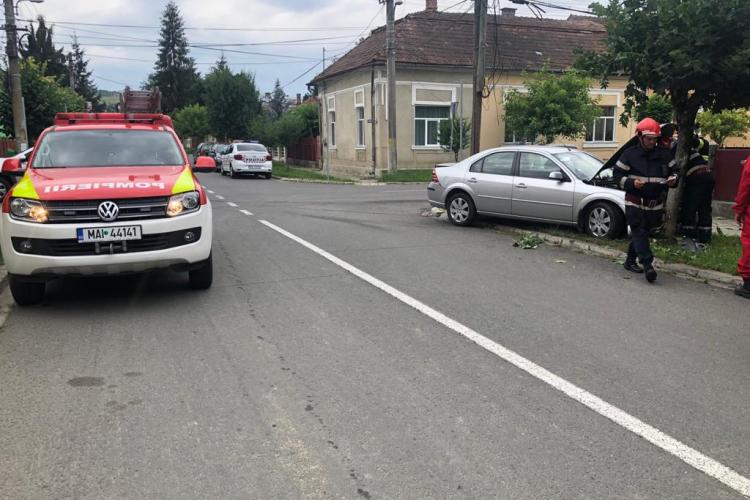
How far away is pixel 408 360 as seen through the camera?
4930 millimetres

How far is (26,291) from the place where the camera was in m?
6.35

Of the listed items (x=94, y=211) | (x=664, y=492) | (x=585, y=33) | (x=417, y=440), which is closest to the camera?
(x=664, y=492)

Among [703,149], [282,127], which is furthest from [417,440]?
[282,127]

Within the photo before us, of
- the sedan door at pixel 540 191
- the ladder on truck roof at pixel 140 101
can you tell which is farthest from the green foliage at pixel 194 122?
the sedan door at pixel 540 191

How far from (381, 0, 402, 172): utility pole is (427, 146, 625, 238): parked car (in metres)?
15.0

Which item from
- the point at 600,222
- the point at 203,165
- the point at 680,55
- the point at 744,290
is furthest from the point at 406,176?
the point at 744,290

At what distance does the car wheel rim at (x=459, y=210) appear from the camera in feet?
39.9

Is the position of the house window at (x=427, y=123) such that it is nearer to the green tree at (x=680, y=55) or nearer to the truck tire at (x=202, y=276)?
the green tree at (x=680, y=55)

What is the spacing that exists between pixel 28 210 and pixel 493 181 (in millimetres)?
7852

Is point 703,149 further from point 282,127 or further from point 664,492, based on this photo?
point 282,127

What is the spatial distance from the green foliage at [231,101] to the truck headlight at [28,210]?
154 feet

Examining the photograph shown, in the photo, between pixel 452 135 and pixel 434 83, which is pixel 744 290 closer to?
pixel 452 135

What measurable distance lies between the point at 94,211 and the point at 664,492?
5226mm

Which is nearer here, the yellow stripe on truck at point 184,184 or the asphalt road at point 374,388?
the asphalt road at point 374,388
